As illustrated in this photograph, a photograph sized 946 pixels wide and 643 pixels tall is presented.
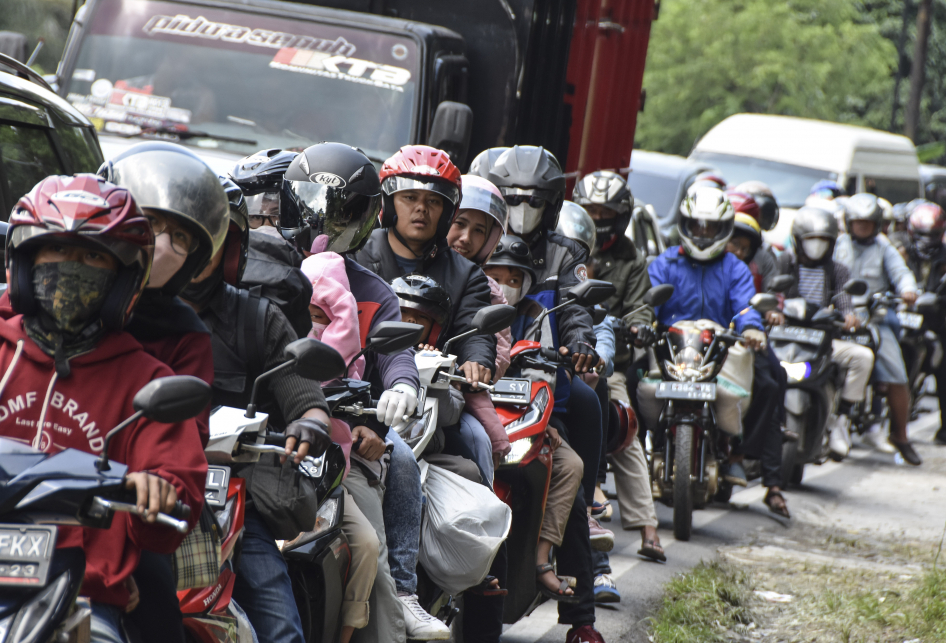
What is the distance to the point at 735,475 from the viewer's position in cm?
912

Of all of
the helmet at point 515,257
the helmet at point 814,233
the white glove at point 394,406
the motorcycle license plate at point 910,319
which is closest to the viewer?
the white glove at point 394,406

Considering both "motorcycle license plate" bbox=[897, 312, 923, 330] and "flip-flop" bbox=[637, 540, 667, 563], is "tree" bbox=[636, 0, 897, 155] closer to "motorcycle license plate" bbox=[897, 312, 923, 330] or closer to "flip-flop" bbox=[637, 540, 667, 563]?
"motorcycle license plate" bbox=[897, 312, 923, 330]

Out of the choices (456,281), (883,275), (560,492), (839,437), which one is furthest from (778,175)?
(456,281)

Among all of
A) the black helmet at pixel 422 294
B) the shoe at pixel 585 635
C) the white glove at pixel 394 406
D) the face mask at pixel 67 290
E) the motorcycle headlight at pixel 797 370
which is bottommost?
the shoe at pixel 585 635

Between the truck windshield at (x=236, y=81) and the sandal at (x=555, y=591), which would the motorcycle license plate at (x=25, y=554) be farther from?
the truck windshield at (x=236, y=81)

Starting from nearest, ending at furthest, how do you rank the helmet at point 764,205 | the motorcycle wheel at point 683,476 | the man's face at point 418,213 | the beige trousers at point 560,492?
the man's face at point 418,213, the beige trousers at point 560,492, the motorcycle wheel at point 683,476, the helmet at point 764,205

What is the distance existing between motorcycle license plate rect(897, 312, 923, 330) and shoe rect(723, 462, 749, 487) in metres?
5.13

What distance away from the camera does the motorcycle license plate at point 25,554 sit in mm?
2205

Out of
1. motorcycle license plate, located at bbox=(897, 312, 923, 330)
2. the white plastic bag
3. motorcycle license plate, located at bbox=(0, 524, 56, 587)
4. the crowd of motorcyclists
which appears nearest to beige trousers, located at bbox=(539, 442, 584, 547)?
the crowd of motorcyclists

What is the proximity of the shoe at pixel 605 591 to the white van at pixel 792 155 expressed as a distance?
450 inches

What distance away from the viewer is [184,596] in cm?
294

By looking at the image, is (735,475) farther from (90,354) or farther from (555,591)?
(90,354)

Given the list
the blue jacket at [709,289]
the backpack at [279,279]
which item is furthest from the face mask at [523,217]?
the backpack at [279,279]

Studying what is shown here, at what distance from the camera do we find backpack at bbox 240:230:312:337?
3.52 m
